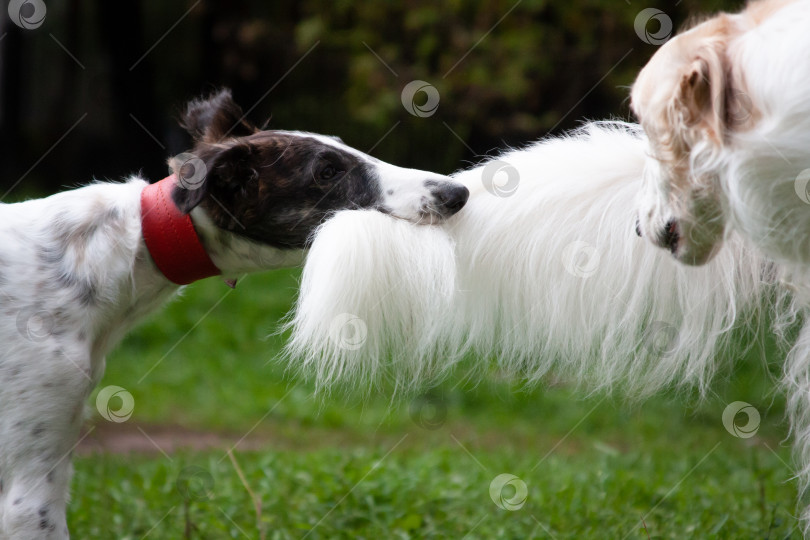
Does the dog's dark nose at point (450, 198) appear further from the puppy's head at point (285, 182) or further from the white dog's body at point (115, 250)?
the puppy's head at point (285, 182)

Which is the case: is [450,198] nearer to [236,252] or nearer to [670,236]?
[670,236]

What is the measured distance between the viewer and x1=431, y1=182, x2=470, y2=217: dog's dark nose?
339 cm

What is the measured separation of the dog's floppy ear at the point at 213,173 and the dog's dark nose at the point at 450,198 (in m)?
0.88

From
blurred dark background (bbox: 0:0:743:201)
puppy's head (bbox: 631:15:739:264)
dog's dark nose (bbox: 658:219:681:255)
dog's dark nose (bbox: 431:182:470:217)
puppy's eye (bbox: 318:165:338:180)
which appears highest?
puppy's head (bbox: 631:15:739:264)

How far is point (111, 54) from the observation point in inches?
528

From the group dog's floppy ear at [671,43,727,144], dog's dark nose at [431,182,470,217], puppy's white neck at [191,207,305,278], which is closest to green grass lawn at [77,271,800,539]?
puppy's white neck at [191,207,305,278]

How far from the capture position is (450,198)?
3395 millimetres

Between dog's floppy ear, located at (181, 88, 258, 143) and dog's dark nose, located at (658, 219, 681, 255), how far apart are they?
209cm

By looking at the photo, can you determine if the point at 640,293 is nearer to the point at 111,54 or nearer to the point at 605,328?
the point at 605,328

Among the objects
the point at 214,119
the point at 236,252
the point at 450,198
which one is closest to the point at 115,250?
the point at 236,252

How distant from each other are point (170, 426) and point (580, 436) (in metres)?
3.32

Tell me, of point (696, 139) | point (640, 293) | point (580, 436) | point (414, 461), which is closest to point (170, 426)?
point (414, 461)

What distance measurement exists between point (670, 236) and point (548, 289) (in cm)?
46

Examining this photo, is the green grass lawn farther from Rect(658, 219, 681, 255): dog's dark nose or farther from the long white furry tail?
Rect(658, 219, 681, 255): dog's dark nose
